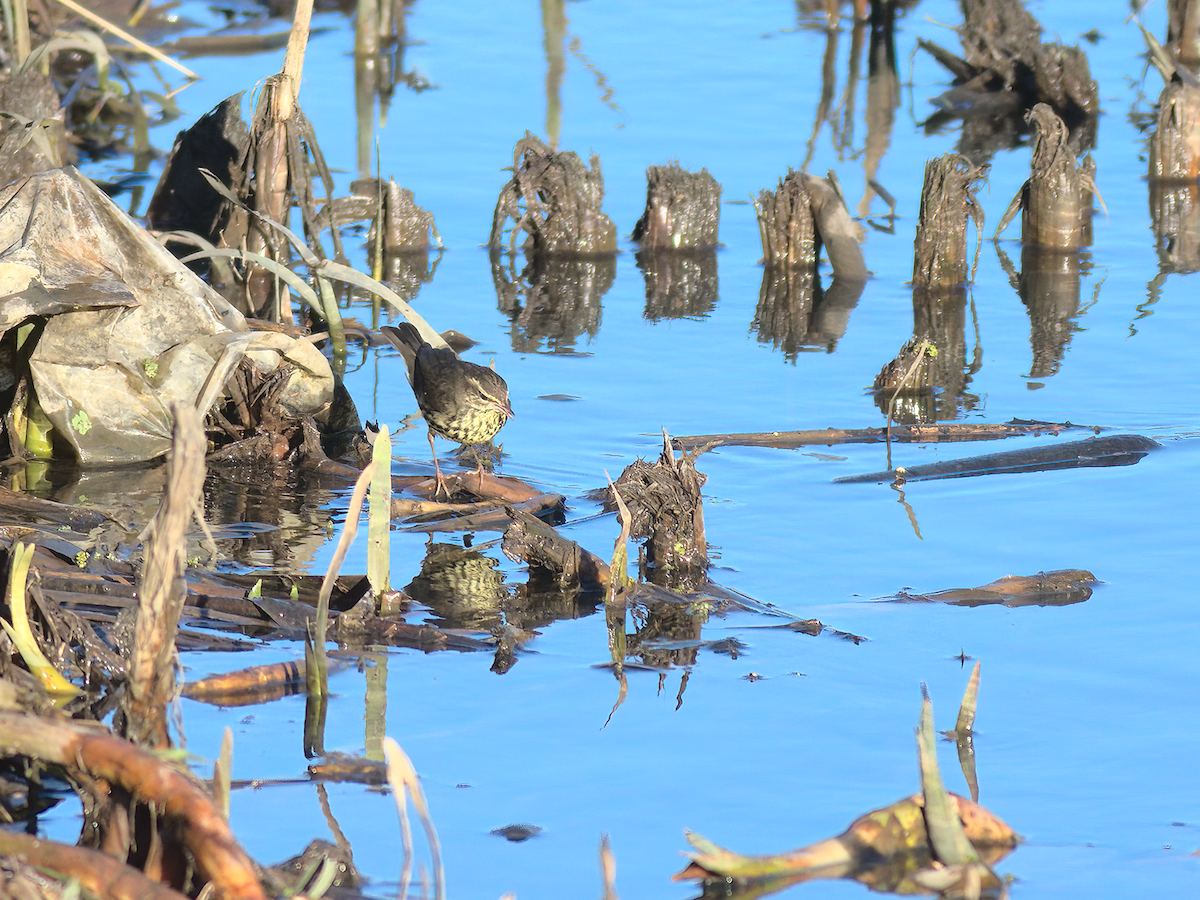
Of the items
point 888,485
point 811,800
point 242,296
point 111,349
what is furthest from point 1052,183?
point 811,800

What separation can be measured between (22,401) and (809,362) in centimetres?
434

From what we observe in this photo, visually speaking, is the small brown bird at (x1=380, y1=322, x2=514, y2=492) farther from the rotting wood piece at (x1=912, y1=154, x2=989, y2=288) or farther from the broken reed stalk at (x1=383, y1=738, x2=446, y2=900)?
the rotting wood piece at (x1=912, y1=154, x2=989, y2=288)

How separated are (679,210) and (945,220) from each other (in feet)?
6.51

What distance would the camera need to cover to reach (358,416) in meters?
7.72

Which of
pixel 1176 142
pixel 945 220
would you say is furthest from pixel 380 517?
pixel 1176 142

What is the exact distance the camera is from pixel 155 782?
3.17 meters

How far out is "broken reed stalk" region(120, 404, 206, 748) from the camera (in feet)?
10.2

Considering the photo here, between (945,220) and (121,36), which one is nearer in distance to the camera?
(121,36)

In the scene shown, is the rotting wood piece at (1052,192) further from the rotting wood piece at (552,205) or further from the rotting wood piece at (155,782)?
the rotting wood piece at (155,782)

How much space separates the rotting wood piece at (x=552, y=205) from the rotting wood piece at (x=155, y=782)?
26.2ft

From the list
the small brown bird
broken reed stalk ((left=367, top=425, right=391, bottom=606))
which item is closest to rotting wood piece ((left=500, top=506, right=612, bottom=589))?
broken reed stalk ((left=367, top=425, right=391, bottom=606))

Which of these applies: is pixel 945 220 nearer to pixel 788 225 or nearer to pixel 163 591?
pixel 788 225

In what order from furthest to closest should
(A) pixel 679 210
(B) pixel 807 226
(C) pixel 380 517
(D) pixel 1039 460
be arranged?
(A) pixel 679 210 < (B) pixel 807 226 < (D) pixel 1039 460 < (C) pixel 380 517

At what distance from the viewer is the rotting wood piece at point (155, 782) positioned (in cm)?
306
